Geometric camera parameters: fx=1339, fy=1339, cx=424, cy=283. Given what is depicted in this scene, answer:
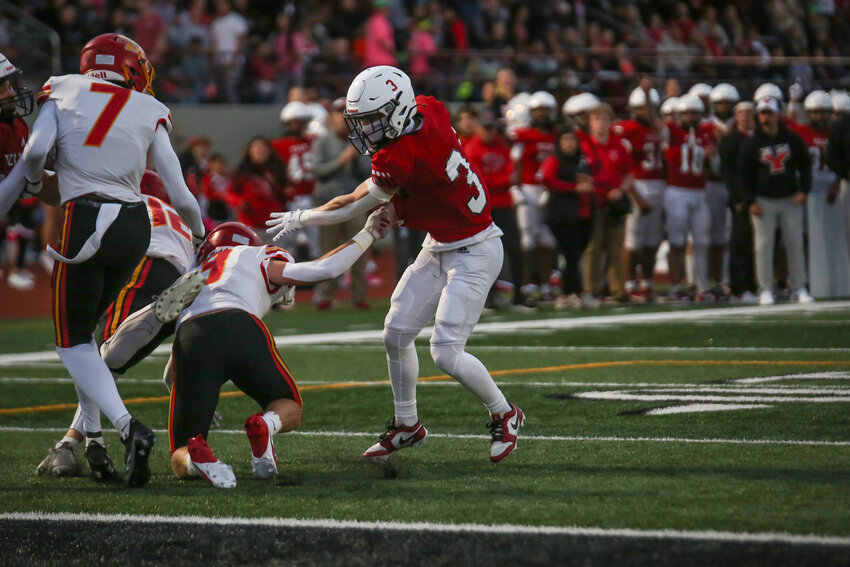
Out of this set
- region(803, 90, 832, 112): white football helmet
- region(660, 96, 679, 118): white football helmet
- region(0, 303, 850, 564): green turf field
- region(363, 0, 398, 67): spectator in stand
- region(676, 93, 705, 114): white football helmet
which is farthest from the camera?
region(363, 0, 398, 67): spectator in stand

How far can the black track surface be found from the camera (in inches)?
148

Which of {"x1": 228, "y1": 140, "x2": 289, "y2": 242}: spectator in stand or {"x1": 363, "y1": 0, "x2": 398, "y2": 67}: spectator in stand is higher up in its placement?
{"x1": 363, "y1": 0, "x2": 398, "y2": 67}: spectator in stand

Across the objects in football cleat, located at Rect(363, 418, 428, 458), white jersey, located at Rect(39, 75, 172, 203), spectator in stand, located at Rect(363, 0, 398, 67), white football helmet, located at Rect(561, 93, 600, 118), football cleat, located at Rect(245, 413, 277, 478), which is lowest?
football cleat, located at Rect(363, 418, 428, 458)

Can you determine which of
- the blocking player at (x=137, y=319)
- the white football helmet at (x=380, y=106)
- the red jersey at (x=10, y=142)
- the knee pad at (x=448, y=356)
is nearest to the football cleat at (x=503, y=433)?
the knee pad at (x=448, y=356)

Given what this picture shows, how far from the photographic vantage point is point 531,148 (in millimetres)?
13664

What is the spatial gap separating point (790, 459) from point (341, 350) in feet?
17.5

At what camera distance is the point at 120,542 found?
4.26 meters

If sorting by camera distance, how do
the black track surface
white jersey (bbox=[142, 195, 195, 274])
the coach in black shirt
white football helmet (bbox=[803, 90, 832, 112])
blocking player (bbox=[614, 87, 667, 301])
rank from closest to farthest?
1. the black track surface
2. white jersey (bbox=[142, 195, 195, 274])
3. the coach in black shirt
4. white football helmet (bbox=[803, 90, 832, 112])
5. blocking player (bbox=[614, 87, 667, 301])

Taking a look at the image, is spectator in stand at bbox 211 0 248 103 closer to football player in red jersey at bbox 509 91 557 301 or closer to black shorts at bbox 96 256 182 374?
football player in red jersey at bbox 509 91 557 301

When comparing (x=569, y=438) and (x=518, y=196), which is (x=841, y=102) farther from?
(x=569, y=438)

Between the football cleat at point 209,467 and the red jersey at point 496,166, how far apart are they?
7.58 meters

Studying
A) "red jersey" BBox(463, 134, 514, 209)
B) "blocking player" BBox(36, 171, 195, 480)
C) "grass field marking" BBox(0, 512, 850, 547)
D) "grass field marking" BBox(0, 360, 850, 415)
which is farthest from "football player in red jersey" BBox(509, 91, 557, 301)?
"grass field marking" BBox(0, 512, 850, 547)

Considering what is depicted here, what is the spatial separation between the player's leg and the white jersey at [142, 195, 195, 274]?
1.37 m

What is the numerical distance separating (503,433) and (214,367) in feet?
3.99
